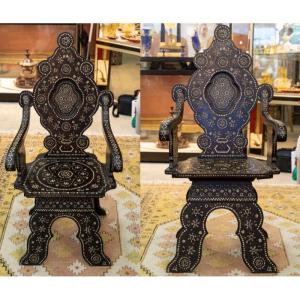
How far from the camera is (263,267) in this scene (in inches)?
138

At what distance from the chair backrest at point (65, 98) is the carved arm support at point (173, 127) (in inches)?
20.4

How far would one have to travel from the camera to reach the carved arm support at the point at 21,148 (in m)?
3.37

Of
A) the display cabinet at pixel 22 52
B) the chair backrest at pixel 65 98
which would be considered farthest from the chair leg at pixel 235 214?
the display cabinet at pixel 22 52

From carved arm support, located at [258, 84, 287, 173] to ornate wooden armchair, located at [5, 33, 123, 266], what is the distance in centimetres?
85

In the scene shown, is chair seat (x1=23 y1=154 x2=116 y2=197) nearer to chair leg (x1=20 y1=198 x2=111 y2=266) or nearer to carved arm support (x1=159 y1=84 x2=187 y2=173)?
chair leg (x1=20 y1=198 x2=111 y2=266)

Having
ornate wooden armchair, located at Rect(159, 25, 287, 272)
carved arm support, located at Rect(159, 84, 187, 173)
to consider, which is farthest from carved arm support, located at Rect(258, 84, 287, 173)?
carved arm support, located at Rect(159, 84, 187, 173)

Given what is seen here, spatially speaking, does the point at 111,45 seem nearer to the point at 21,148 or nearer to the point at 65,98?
the point at 65,98

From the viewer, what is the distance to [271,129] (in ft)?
11.5

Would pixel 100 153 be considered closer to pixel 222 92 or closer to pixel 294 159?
pixel 222 92

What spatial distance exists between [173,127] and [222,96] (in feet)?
1.52

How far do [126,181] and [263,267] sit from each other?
1.24 meters

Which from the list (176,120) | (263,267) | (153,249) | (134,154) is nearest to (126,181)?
(134,154)

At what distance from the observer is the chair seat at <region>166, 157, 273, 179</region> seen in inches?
132

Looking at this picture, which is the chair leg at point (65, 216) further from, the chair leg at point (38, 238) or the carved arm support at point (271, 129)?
the carved arm support at point (271, 129)
